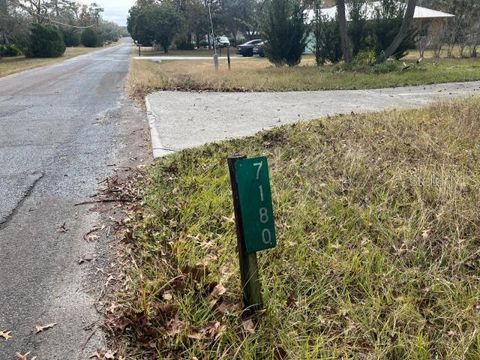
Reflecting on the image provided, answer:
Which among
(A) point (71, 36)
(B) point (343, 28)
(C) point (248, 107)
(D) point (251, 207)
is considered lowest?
(C) point (248, 107)

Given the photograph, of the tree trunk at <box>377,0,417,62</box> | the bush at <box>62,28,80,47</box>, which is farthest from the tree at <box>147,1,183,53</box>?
the tree trunk at <box>377,0,417,62</box>

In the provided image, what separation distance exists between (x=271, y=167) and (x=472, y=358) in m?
2.92

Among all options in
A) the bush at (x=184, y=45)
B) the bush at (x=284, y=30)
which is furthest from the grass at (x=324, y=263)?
the bush at (x=184, y=45)

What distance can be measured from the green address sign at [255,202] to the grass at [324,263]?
508mm

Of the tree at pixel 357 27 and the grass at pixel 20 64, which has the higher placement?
the tree at pixel 357 27

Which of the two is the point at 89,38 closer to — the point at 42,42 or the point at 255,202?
the point at 42,42

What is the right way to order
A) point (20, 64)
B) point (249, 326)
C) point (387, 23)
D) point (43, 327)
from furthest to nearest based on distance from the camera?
point (20, 64) < point (387, 23) < point (43, 327) < point (249, 326)

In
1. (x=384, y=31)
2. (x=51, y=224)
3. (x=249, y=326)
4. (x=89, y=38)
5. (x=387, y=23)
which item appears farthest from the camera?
(x=89, y=38)

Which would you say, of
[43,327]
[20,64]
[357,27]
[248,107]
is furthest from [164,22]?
Result: [43,327]

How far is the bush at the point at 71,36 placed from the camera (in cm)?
6475

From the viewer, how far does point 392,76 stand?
14109mm

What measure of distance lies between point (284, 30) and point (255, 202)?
18.2m

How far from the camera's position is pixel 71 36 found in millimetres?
65438

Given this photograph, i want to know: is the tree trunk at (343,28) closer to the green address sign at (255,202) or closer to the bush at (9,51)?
the green address sign at (255,202)
